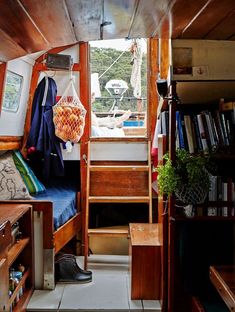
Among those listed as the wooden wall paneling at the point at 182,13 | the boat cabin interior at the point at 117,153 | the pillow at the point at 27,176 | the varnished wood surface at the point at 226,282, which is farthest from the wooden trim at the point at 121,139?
the varnished wood surface at the point at 226,282

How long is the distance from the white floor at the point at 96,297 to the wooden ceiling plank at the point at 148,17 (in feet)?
6.08

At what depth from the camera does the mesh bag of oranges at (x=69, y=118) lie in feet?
11.2

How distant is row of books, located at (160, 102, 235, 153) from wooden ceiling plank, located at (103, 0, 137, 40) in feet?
2.27

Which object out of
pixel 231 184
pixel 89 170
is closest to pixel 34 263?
pixel 89 170

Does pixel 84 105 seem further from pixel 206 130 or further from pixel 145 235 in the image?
pixel 206 130

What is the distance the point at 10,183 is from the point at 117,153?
118 centimetres

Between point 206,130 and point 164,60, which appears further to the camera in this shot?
point 164,60

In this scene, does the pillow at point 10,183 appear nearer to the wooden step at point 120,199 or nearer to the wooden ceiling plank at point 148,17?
the wooden step at point 120,199

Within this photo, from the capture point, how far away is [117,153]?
3.82 metres

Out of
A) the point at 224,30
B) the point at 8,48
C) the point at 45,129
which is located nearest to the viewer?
the point at 8,48

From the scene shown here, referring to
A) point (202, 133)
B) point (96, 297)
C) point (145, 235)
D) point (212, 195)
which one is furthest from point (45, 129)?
point (212, 195)

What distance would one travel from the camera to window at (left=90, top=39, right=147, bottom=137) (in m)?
3.76

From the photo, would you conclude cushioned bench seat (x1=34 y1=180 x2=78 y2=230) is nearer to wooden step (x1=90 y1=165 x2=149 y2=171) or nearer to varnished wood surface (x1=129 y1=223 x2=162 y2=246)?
wooden step (x1=90 y1=165 x2=149 y2=171)

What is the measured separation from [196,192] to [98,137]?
1.80 metres
